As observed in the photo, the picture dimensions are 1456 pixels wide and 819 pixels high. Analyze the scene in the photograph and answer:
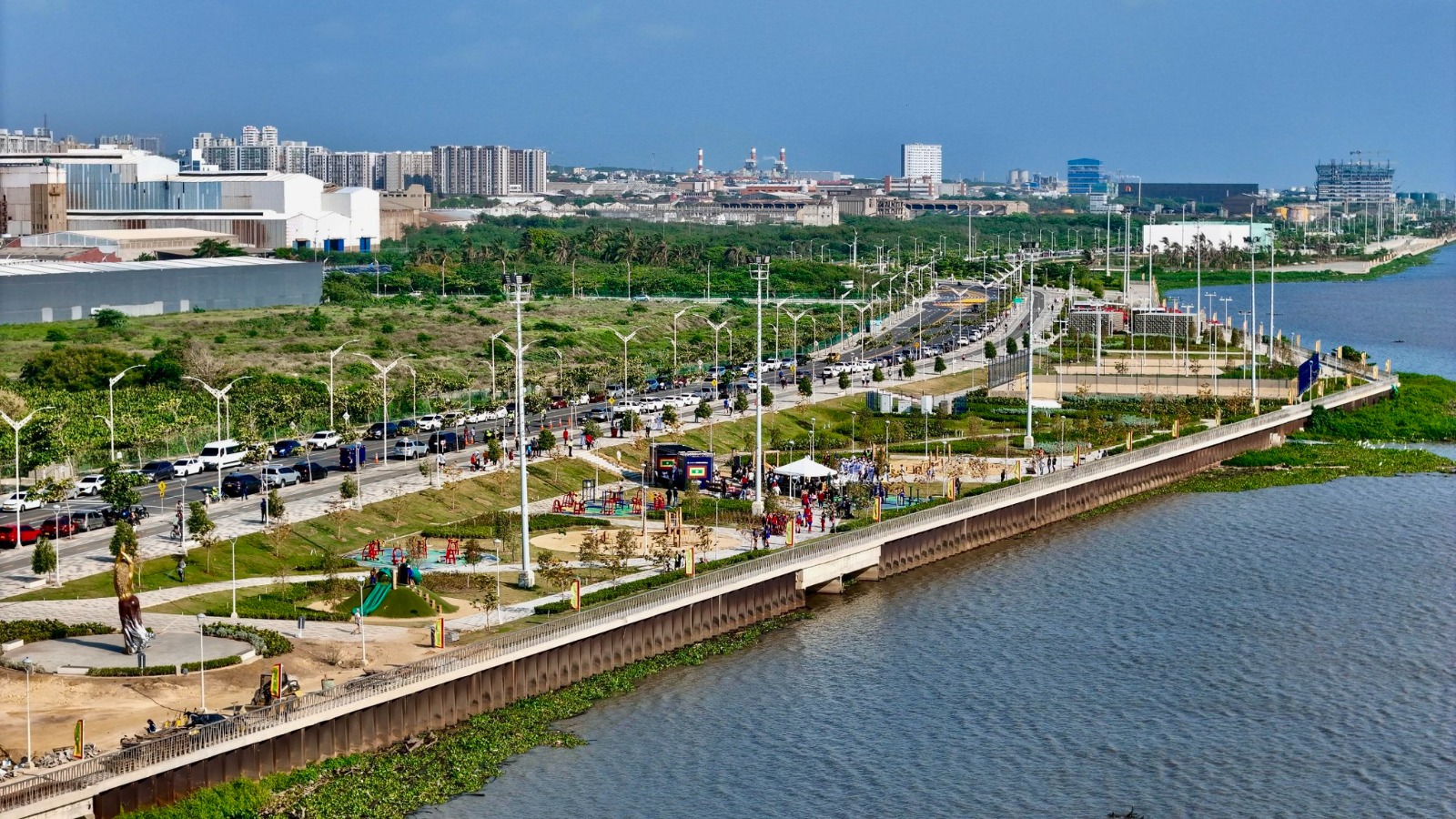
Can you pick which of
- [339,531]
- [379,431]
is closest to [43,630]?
[339,531]

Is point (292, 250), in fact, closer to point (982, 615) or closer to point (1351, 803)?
point (982, 615)

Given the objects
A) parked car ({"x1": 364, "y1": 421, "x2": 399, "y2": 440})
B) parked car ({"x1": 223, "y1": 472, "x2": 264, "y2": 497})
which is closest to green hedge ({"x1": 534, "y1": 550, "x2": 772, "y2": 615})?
parked car ({"x1": 223, "y1": 472, "x2": 264, "y2": 497})

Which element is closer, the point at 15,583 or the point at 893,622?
the point at 15,583

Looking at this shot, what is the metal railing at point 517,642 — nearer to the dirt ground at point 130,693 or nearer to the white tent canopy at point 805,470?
the dirt ground at point 130,693

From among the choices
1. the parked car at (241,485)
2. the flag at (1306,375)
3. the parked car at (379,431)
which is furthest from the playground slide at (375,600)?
the flag at (1306,375)

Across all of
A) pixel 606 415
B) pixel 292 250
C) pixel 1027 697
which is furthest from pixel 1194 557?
pixel 292 250

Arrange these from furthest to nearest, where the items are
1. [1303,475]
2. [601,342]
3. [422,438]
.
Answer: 1. [601,342]
2. [1303,475]
3. [422,438]
